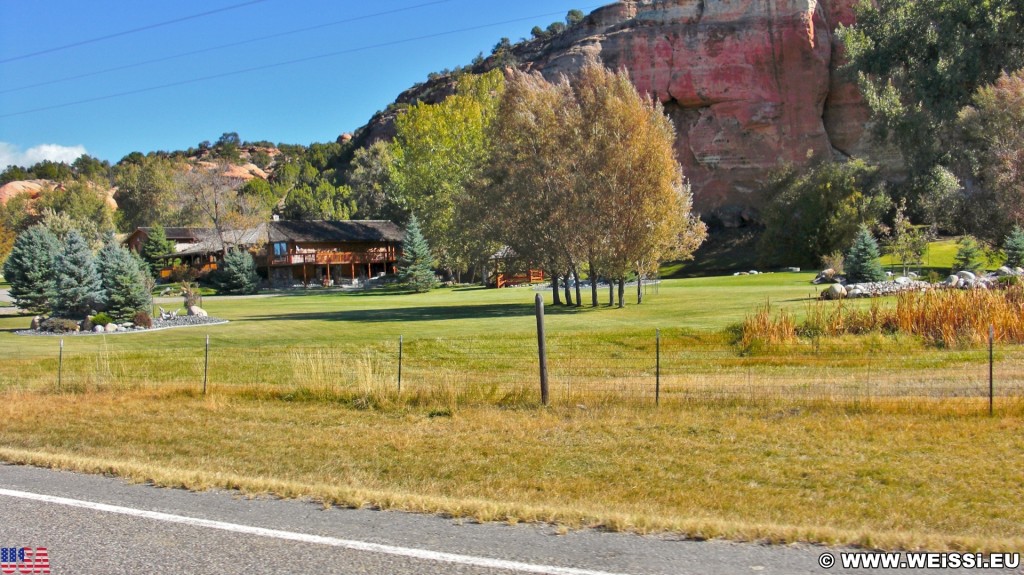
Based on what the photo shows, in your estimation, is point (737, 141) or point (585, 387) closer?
point (585, 387)

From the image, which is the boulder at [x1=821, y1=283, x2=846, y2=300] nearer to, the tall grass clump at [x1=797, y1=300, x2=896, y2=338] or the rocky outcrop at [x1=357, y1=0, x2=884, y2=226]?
the tall grass clump at [x1=797, y1=300, x2=896, y2=338]

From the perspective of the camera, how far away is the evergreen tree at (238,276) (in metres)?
67.2

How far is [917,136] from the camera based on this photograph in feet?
169

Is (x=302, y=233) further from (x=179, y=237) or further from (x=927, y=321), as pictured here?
(x=927, y=321)

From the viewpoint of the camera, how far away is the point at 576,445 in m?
10.6

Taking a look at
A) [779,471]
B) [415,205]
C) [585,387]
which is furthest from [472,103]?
[779,471]

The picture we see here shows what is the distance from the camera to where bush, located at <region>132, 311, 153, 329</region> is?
3203cm

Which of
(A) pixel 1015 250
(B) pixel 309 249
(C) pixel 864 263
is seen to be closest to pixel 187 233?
(B) pixel 309 249

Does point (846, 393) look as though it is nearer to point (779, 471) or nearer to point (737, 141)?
point (779, 471)

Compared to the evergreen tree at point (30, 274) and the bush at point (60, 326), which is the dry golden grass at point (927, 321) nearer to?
the bush at point (60, 326)

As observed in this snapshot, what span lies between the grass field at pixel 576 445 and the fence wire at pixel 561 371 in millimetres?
133

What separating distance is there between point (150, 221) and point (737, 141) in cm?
7634

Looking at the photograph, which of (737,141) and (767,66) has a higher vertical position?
(767,66)

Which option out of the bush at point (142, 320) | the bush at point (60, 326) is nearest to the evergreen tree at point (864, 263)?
the bush at point (142, 320)
